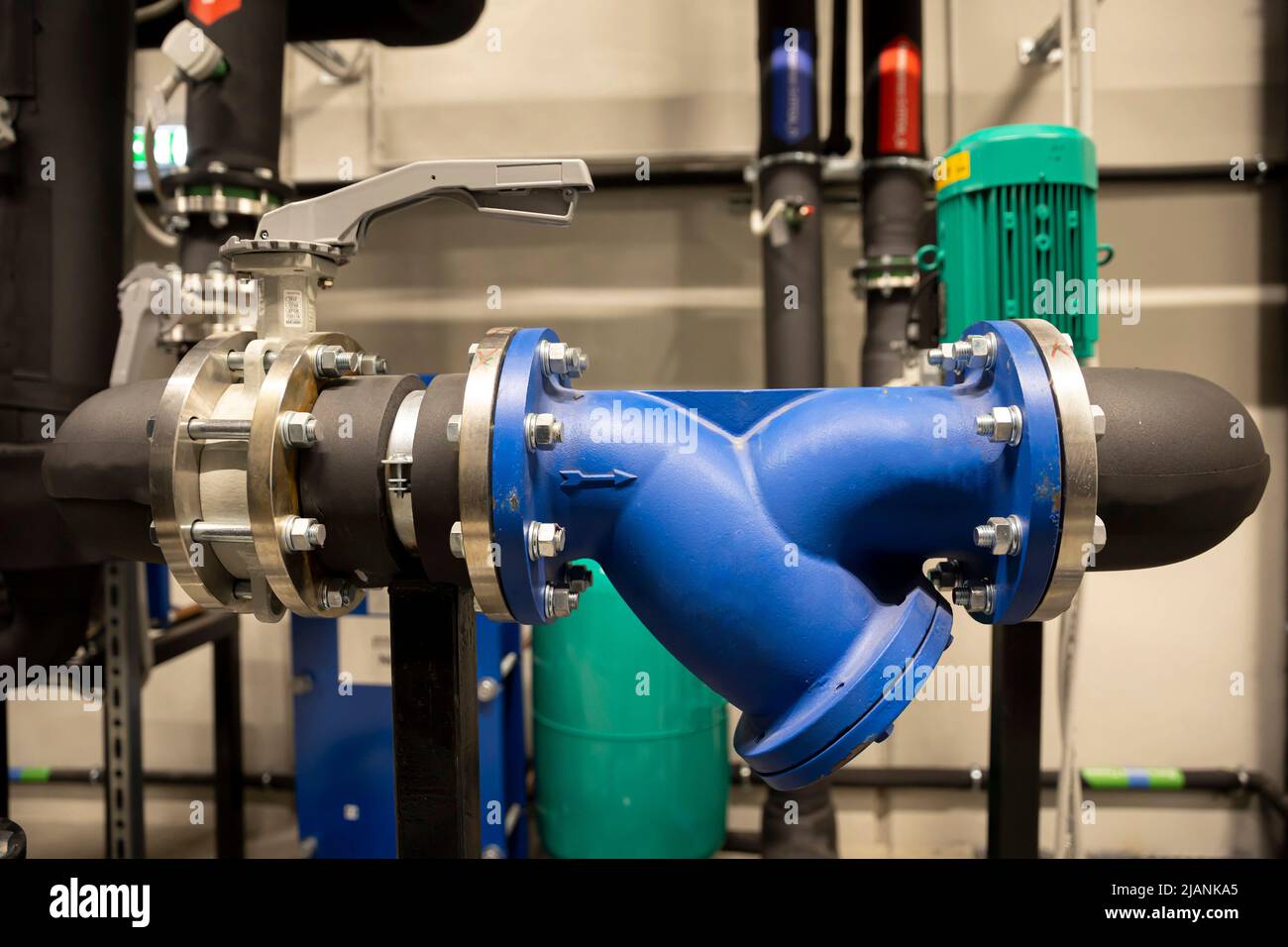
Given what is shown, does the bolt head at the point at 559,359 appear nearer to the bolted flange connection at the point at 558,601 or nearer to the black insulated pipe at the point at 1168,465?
the bolted flange connection at the point at 558,601

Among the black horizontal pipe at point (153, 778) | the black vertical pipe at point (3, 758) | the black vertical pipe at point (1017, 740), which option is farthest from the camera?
the black horizontal pipe at point (153, 778)

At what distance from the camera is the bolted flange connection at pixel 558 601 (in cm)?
48

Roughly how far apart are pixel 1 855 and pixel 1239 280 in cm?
213

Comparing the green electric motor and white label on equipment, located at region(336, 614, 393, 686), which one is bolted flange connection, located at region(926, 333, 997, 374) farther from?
white label on equipment, located at region(336, 614, 393, 686)

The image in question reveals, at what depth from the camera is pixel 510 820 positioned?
1273 mm

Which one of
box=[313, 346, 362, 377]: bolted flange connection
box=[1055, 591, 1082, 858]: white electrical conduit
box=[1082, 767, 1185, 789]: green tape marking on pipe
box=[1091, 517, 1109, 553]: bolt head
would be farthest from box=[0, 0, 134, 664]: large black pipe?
box=[1082, 767, 1185, 789]: green tape marking on pipe

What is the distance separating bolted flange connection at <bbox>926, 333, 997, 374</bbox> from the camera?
0.49 metres

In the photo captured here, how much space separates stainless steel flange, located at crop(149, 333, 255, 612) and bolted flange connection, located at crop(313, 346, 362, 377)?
71 millimetres

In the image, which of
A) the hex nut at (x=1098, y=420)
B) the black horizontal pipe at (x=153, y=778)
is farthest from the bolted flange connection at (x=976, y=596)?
the black horizontal pipe at (x=153, y=778)

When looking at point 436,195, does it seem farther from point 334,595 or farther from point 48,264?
→ point 48,264

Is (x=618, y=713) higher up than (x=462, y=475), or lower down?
lower down
